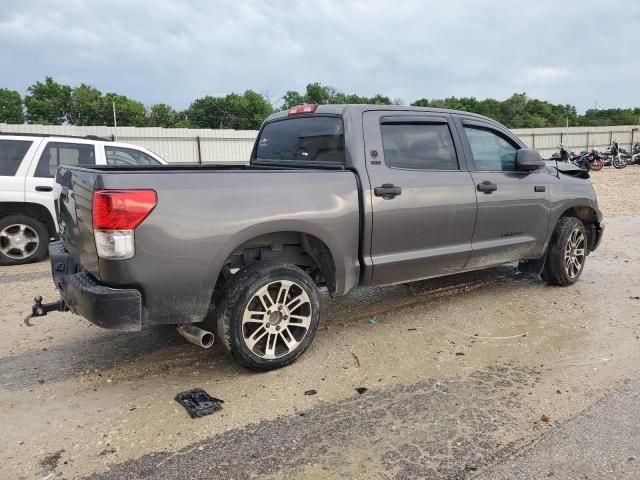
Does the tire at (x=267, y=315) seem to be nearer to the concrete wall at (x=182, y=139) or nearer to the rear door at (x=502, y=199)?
the rear door at (x=502, y=199)

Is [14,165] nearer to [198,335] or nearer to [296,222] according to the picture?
[198,335]

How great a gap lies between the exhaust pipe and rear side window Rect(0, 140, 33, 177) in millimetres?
4947

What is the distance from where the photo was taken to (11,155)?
279 inches

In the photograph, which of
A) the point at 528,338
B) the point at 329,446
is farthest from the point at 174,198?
the point at 528,338

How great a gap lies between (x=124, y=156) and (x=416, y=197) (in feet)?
17.5

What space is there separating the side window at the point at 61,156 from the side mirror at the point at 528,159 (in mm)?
5791

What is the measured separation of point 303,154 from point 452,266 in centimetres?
164

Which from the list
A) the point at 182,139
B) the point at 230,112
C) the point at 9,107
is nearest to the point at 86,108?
the point at 9,107

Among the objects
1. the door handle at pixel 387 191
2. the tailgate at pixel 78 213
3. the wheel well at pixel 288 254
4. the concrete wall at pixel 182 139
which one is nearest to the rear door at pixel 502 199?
the door handle at pixel 387 191

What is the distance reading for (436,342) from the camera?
13.8ft

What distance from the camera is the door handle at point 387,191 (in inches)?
156

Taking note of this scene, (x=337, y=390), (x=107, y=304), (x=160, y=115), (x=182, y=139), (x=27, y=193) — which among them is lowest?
(x=337, y=390)

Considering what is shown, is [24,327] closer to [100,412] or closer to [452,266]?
[100,412]

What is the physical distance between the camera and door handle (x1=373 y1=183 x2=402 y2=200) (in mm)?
3971
